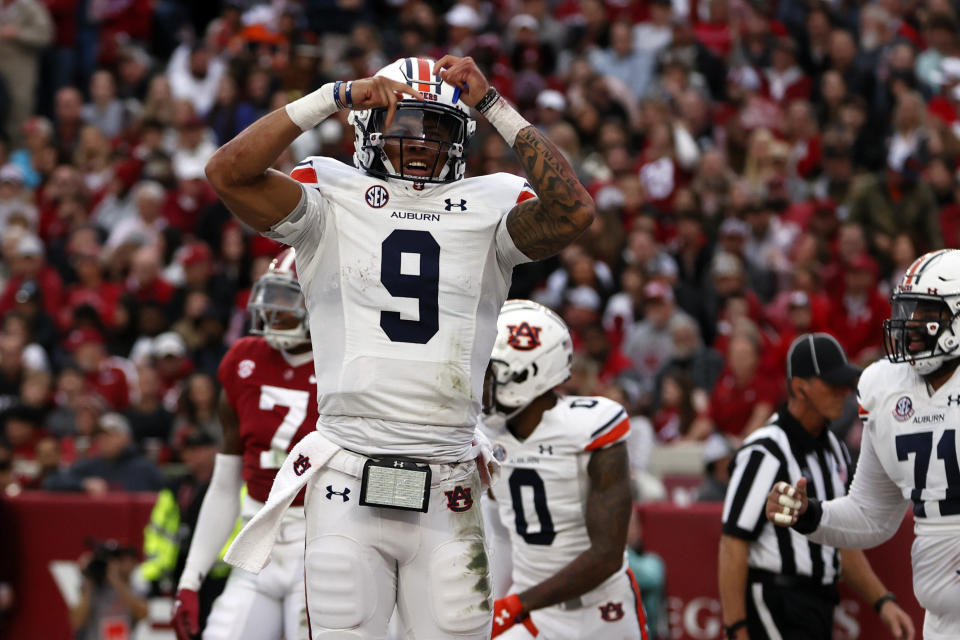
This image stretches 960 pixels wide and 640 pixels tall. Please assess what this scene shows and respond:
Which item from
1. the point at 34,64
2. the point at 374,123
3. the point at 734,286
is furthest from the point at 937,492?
the point at 34,64

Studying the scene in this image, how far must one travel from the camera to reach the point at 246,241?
1346 cm

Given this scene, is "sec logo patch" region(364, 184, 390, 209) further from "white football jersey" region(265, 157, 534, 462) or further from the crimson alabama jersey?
the crimson alabama jersey

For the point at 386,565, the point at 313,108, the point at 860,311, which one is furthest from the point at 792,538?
the point at 860,311

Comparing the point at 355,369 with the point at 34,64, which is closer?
the point at 355,369

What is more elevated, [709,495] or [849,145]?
[849,145]

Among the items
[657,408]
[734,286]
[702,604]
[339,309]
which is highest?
[339,309]

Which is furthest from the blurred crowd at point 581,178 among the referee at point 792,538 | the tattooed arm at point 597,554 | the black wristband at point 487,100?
the black wristband at point 487,100

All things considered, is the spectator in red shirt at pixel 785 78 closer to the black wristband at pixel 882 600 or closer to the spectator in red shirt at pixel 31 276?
the spectator in red shirt at pixel 31 276

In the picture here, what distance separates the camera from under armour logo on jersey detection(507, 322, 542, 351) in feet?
19.9

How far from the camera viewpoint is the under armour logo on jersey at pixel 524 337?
6.06 meters

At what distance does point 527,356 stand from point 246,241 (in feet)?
25.6

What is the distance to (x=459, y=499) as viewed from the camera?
176 inches

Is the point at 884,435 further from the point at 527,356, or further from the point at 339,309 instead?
the point at 339,309

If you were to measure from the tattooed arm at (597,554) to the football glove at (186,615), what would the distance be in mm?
1367
